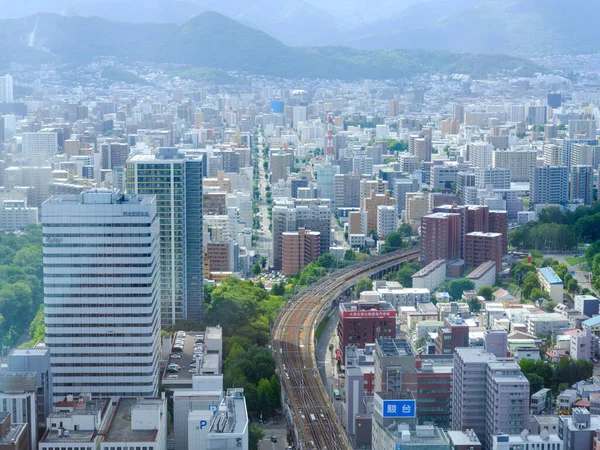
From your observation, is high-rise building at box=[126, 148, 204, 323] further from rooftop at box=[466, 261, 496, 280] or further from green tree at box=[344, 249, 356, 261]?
green tree at box=[344, 249, 356, 261]

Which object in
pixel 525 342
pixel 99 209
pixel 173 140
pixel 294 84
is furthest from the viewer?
pixel 294 84

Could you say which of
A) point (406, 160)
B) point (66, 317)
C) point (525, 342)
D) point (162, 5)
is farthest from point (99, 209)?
point (162, 5)

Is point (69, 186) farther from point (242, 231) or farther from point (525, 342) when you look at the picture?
point (525, 342)

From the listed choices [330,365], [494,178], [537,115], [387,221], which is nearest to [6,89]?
[387,221]

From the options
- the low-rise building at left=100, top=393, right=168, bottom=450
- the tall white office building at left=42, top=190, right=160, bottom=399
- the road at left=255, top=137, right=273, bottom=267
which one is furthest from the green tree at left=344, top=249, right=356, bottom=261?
the low-rise building at left=100, top=393, right=168, bottom=450

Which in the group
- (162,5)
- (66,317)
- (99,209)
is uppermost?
(162,5)

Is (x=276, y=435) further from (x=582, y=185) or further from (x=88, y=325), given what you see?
(x=582, y=185)
